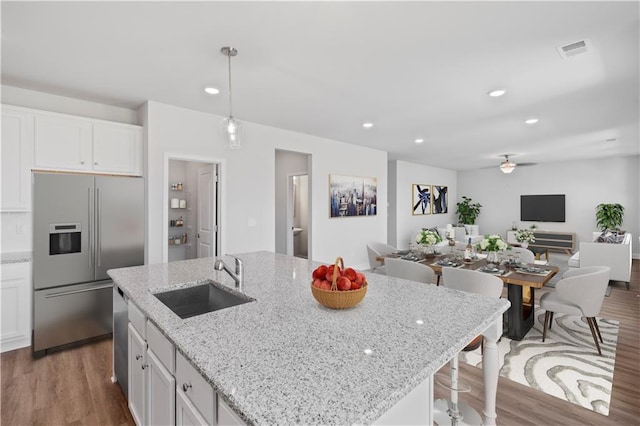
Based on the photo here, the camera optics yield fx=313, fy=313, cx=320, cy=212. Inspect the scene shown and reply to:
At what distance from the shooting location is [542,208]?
29.8 ft

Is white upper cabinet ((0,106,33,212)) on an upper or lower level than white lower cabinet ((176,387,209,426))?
upper

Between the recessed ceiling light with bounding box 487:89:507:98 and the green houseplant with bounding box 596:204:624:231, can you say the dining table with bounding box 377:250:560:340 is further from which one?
the green houseplant with bounding box 596:204:624:231

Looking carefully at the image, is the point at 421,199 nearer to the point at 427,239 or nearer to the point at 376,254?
the point at 376,254

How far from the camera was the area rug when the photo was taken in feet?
7.57

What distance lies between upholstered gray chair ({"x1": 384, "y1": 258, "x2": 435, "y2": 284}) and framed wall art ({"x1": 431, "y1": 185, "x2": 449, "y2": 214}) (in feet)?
21.9

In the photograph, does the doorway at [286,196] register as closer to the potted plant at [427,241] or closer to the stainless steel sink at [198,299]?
the potted plant at [427,241]

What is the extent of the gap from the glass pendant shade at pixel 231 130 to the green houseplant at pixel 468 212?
9.36 m

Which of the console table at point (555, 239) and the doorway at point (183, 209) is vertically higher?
the doorway at point (183, 209)

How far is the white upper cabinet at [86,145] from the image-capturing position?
10.3 feet

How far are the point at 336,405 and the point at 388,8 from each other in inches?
83.8

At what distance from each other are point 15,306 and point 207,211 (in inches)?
87.3

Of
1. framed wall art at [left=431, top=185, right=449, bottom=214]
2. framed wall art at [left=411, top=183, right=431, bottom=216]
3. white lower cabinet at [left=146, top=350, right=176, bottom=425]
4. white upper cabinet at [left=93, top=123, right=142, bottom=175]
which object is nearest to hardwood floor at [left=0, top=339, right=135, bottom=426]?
white lower cabinet at [left=146, top=350, right=176, bottom=425]

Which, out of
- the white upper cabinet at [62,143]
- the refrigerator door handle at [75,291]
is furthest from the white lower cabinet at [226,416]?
the white upper cabinet at [62,143]

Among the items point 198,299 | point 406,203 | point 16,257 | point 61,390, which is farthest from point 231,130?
point 406,203
